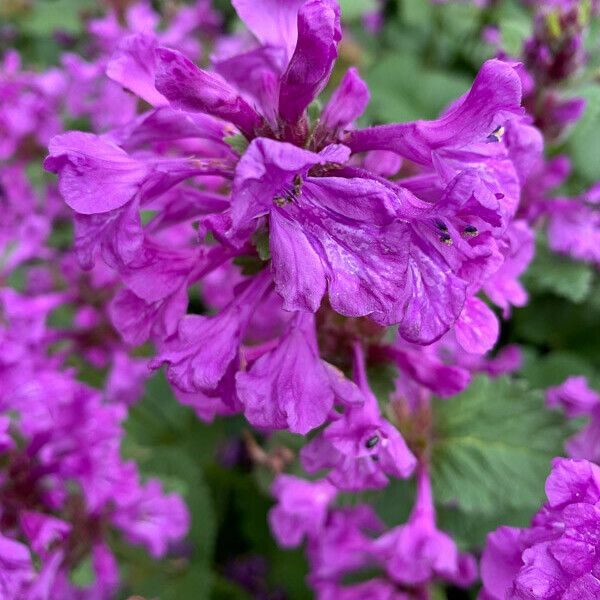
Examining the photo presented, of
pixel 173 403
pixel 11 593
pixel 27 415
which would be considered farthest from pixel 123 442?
pixel 11 593

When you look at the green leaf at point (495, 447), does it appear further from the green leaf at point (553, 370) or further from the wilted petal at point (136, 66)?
the wilted petal at point (136, 66)

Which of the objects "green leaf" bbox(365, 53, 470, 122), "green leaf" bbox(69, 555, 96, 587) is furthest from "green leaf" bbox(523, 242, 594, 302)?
"green leaf" bbox(69, 555, 96, 587)

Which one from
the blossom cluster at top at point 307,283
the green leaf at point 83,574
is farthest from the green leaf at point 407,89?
the green leaf at point 83,574

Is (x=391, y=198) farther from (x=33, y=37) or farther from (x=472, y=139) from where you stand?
(x=33, y=37)

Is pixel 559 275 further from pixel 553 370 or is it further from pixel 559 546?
pixel 559 546

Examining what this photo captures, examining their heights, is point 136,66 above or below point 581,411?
above

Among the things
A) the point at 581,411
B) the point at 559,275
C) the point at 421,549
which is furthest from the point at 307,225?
the point at 559,275

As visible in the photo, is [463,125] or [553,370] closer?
[463,125]
